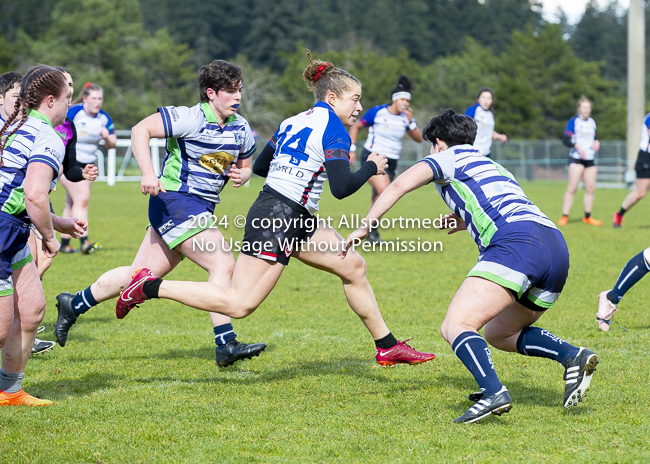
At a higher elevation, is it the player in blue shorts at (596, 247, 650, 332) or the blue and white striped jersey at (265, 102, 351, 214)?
the blue and white striped jersey at (265, 102, 351, 214)

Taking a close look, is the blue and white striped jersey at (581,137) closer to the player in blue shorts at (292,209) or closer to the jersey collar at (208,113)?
the player in blue shorts at (292,209)

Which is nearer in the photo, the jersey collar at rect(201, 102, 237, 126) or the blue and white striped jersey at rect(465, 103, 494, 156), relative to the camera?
the jersey collar at rect(201, 102, 237, 126)

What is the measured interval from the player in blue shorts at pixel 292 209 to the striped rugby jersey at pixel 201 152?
480 millimetres

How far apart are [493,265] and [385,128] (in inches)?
347

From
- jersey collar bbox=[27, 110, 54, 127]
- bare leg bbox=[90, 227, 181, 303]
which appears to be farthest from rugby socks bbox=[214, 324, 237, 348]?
jersey collar bbox=[27, 110, 54, 127]

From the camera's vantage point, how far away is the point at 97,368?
5.05 m

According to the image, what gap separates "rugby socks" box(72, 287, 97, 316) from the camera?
508 centimetres

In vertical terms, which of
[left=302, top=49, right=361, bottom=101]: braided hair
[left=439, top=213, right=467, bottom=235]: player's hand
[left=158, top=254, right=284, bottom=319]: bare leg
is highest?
[left=302, top=49, right=361, bottom=101]: braided hair

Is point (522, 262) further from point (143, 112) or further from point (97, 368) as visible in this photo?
point (143, 112)

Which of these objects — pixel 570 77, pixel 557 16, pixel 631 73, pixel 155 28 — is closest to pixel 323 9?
pixel 155 28

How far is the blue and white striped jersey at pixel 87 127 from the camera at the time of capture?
10070mm

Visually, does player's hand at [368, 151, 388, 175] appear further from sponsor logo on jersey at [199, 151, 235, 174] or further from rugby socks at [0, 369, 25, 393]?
rugby socks at [0, 369, 25, 393]

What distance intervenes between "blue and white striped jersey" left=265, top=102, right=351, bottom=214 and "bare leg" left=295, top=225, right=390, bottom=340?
0.26 metres

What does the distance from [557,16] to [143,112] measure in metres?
74.2
